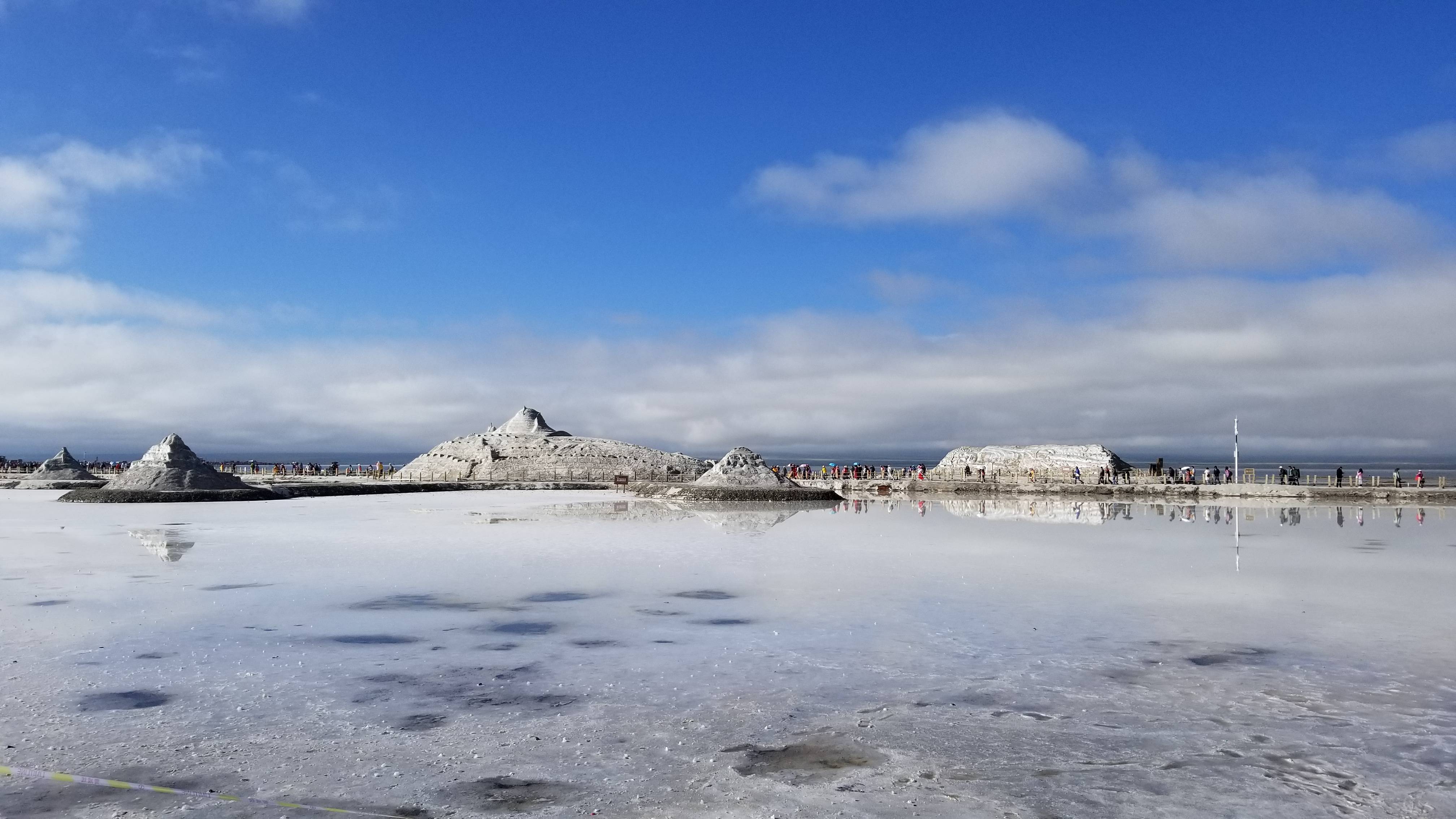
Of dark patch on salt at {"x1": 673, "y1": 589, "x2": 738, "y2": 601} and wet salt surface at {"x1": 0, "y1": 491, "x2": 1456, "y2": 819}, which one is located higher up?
dark patch on salt at {"x1": 673, "y1": 589, "x2": 738, "y2": 601}

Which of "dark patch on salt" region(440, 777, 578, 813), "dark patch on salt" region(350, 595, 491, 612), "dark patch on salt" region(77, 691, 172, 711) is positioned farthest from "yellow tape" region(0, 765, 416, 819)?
"dark patch on salt" region(350, 595, 491, 612)

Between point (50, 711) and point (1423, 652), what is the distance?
11607 millimetres

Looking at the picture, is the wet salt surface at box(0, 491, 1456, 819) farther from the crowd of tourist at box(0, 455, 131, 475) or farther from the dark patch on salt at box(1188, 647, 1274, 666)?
the crowd of tourist at box(0, 455, 131, 475)

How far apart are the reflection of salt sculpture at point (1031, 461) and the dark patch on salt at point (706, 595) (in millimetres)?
50462

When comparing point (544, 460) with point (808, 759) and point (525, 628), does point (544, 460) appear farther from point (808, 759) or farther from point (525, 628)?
point (808, 759)

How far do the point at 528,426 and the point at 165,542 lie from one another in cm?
6051

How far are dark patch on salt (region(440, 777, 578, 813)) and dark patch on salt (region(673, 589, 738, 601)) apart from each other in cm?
694

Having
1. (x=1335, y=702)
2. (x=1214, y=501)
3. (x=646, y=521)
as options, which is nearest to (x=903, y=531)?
(x=646, y=521)

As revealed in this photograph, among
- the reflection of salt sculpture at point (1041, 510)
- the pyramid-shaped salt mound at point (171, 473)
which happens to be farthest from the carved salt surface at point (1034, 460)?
the pyramid-shaped salt mound at point (171, 473)

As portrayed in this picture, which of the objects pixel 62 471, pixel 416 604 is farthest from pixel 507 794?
pixel 62 471

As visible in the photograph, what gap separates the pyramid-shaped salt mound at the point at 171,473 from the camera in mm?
37500

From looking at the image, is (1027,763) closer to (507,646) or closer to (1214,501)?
(507,646)

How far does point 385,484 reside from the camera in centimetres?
5369

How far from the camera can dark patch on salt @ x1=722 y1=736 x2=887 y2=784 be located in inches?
229
